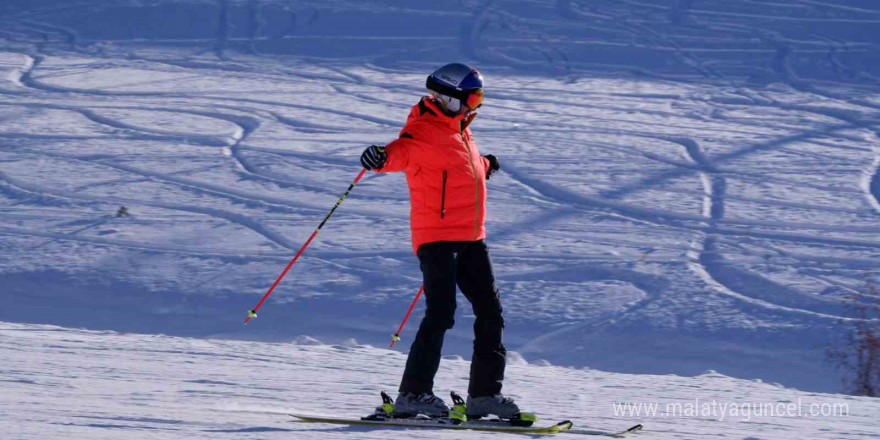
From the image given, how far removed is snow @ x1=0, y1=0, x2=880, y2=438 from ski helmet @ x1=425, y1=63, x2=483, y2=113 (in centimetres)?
102

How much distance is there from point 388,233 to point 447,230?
4300 millimetres

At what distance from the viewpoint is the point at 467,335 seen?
6.01 meters

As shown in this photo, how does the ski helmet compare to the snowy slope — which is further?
the ski helmet

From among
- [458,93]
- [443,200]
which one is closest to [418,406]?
[443,200]

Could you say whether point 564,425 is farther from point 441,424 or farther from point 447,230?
point 447,230

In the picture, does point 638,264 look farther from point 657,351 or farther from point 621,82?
point 621,82

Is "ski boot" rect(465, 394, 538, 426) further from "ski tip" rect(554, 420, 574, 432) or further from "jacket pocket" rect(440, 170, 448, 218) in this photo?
"jacket pocket" rect(440, 170, 448, 218)

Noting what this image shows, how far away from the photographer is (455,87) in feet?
11.4

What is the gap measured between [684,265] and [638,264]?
0.29m

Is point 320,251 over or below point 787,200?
below

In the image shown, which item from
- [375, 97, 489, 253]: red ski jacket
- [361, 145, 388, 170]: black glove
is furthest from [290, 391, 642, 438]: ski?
[361, 145, 388, 170]: black glove

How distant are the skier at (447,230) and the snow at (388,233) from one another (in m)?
0.24

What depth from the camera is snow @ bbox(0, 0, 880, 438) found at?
4.42 metres

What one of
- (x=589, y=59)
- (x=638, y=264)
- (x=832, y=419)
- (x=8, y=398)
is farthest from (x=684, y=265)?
(x=589, y=59)
